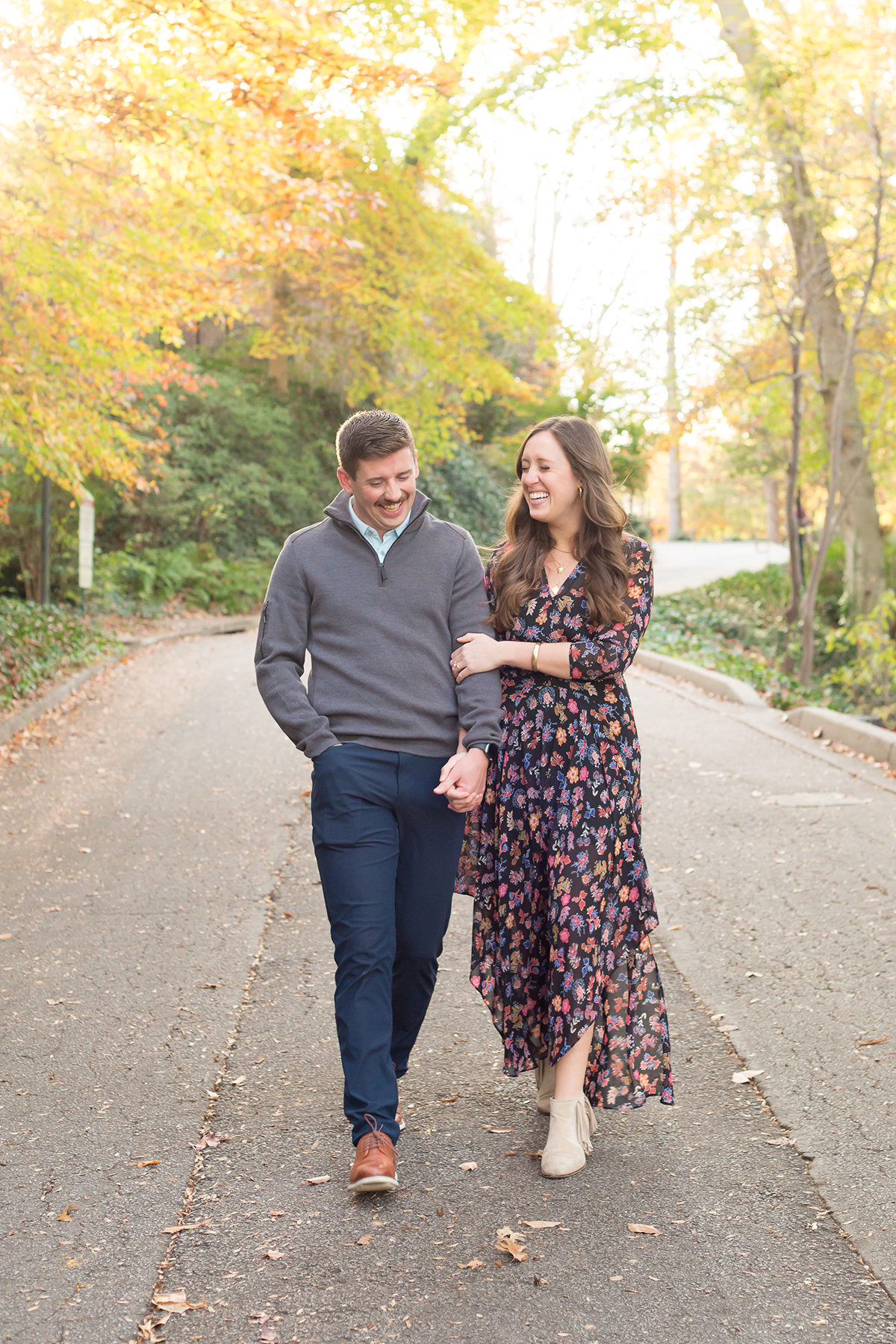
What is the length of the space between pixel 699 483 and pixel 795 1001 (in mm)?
57007

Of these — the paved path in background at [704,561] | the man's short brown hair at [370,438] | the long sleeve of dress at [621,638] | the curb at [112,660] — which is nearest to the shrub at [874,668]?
the curb at [112,660]

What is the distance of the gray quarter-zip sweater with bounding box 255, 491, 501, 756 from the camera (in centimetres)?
353

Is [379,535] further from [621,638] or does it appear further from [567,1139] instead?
[567,1139]

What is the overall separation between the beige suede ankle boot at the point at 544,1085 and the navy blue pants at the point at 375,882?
53 centimetres

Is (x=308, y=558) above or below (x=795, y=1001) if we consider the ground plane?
above

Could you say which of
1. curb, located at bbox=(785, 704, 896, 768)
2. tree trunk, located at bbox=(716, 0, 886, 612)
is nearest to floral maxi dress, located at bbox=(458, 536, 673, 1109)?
curb, located at bbox=(785, 704, 896, 768)

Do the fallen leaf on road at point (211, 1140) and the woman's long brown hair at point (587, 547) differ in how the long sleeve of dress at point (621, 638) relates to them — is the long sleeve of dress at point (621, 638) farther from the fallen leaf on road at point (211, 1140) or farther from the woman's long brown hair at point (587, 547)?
the fallen leaf on road at point (211, 1140)

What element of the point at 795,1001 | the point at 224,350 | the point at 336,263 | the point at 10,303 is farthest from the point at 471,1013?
the point at 224,350

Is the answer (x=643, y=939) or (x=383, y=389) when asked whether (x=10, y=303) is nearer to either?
(x=643, y=939)

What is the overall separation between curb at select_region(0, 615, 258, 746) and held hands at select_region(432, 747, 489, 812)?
25.6ft

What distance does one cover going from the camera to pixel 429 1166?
3.57m

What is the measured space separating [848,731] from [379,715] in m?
7.90

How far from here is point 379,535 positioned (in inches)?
143

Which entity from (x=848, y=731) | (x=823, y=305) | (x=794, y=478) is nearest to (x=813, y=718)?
(x=848, y=731)
